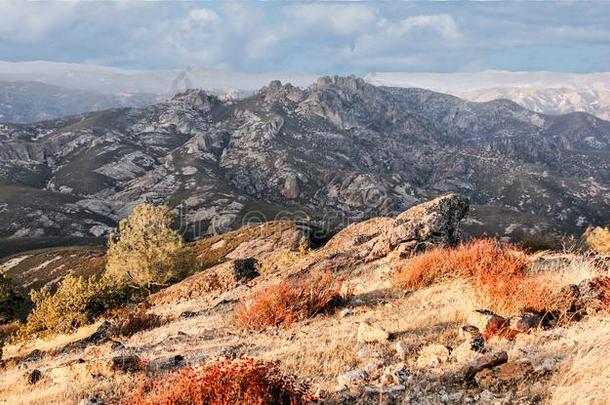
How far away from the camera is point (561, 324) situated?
10.2 meters

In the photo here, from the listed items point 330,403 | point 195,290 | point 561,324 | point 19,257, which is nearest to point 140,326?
point 195,290

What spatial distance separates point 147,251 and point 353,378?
47.4m

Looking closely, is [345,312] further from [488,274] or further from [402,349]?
[402,349]

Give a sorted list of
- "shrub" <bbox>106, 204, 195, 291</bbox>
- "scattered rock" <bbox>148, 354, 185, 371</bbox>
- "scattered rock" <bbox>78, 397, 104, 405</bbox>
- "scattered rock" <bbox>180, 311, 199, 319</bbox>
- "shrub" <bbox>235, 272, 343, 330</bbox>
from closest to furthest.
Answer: "scattered rock" <bbox>78, 397, 104, 405</bbox>, "scattered rock" <bbox>148, 354, 185, 371</bbox>, "shrub" <bbox>235, 272, 343, 330</bbox>, "scattered rock" <bbox>180, 311, 199, 319</bbox>, "shrub" <bbox>106, 204, 195, 291</bbox>

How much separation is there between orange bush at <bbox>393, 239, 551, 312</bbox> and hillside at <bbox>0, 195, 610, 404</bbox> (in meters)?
0.14

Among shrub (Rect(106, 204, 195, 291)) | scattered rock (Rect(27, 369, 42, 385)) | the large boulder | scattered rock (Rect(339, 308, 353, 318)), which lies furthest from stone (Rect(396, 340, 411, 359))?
shrub (Rect(106, 204, 195, 291))

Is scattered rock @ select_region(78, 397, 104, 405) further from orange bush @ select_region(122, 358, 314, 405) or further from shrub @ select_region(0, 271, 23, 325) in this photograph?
shrub @ select_region(0, 271, 23, 325)

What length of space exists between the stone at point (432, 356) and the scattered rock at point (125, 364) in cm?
622

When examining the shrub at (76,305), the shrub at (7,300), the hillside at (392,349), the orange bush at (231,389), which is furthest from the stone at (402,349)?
the shrub at (7,300)

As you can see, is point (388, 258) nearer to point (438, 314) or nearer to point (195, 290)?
point (438, 314)

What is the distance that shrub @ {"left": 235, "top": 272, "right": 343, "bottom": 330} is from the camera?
1416cm

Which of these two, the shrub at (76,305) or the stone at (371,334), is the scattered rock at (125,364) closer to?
the stone at (371,334)

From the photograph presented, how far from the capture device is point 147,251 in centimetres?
5194

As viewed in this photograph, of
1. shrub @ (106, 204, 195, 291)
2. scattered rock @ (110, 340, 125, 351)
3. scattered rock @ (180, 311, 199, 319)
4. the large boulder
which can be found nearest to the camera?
scattered rock @ (110, 340, 125, 351)
